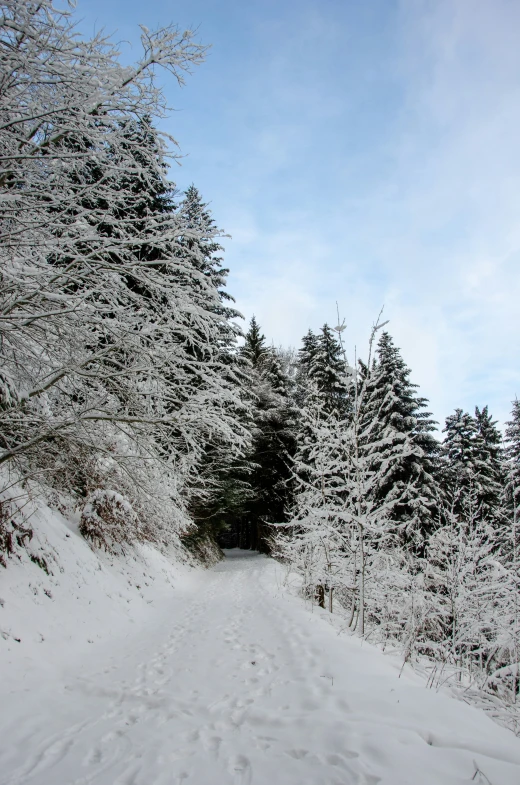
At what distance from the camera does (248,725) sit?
309cm

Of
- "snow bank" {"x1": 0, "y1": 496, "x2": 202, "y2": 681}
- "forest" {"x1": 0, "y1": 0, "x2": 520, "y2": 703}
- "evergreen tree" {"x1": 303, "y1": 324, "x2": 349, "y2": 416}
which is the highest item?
"evergreen tree" {"x1": 303, "y1": 324, "x2": 349, "y2": 416}

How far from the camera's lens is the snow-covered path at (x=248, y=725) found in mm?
2359

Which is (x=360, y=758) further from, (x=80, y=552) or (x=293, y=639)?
(x=80, y=552)

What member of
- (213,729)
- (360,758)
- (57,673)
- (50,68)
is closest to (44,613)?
(57,673)

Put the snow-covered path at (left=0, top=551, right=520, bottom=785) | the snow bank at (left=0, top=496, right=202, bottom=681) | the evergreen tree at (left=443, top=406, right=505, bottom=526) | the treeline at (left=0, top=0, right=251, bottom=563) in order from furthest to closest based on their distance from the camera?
1. the evergreen tree at (left=443, top=406, right=505, bottom=526)
2. the snow bank at (left=0, top=496, right=202, bottom=681)
3. the treeline at (left=0, top=0, right=251, bottom=563)
4. the snow-covered path at (left=0, top=551, right=520, bottom=785)

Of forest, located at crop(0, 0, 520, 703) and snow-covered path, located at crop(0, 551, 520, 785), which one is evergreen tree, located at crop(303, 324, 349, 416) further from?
snow-covered path, located at crop(0, 551, 520, 785)

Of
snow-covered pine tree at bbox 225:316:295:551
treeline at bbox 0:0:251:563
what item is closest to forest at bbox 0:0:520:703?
treeline at bbox 0:0:251:563

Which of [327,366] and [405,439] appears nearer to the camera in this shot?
[405,439]

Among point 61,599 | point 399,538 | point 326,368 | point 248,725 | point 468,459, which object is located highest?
point 326,368

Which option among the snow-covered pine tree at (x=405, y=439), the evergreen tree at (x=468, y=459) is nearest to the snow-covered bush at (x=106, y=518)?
the snow-covered pine tree at (x=405, y=439)

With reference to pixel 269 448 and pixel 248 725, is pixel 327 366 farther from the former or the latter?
pixel 248 725

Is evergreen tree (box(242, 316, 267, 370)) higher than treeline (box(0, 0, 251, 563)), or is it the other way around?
evergreen tree (box(242, 316, 267, 370))

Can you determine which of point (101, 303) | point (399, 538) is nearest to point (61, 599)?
point (101, 303)

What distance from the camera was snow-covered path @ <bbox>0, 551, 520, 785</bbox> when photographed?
2359 mm
